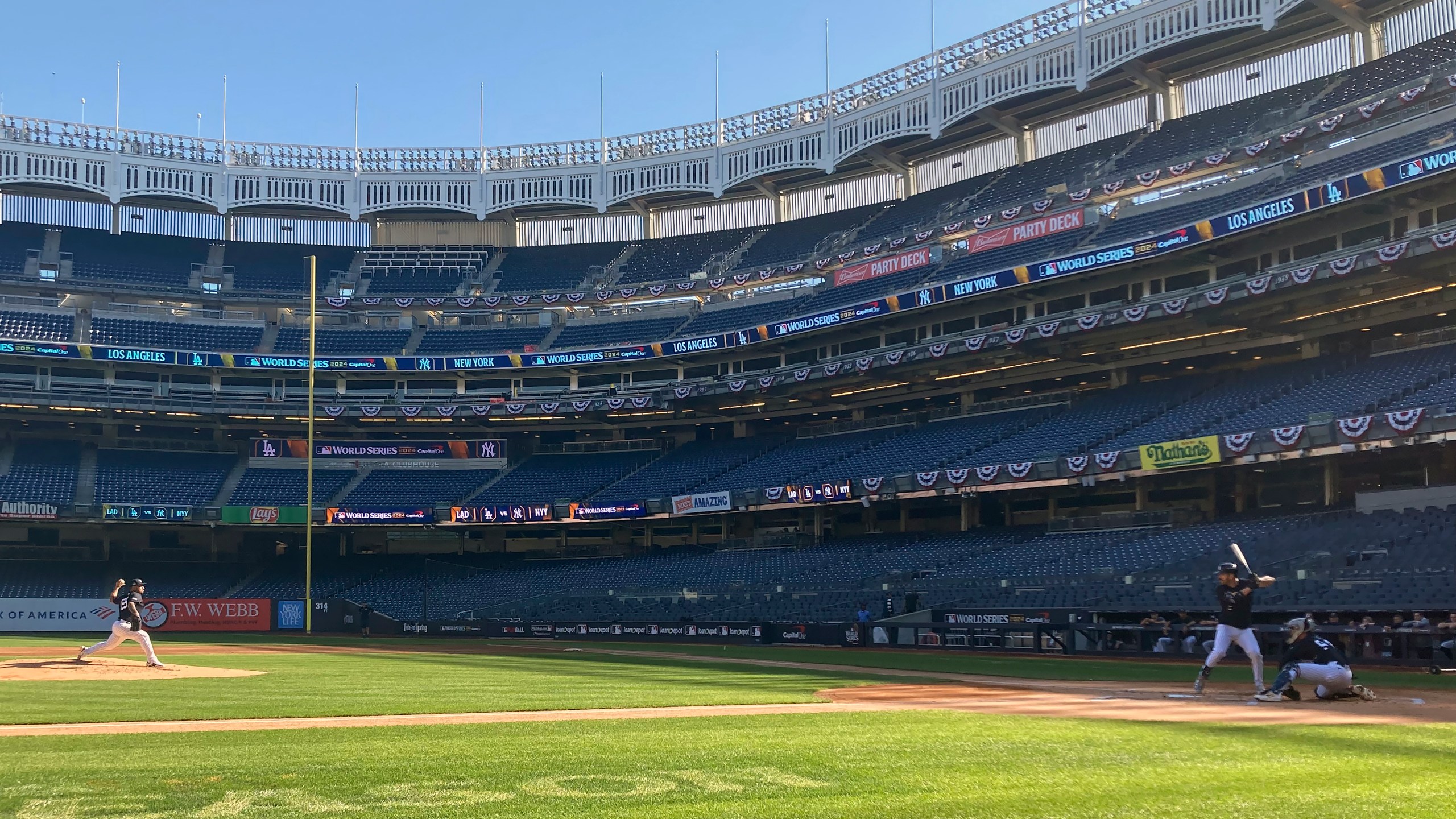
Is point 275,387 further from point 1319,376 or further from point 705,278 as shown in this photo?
point 1319,376

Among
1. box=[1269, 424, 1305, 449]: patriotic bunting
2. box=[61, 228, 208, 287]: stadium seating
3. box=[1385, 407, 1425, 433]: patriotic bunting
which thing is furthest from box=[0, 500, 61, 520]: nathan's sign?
box=[1385, 407, 1425, 433]: patriotic bunting

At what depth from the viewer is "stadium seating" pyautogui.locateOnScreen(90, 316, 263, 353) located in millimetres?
62469

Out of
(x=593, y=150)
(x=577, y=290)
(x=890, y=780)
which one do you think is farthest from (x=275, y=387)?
(x=890, y=780)

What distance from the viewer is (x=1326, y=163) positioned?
42156 millimetres

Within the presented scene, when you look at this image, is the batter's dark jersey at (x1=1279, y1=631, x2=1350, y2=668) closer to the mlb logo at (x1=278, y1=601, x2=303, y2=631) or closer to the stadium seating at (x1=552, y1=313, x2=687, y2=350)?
the mlb logo at (x1=278, y1=601, x2=303, y2=631)

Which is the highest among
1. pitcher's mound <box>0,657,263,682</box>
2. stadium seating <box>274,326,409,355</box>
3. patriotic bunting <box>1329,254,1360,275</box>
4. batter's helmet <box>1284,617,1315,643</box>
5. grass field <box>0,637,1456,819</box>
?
stadium seating <box>274,326,409,355</box>

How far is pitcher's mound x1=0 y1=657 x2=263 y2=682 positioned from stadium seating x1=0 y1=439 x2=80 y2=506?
37.4m

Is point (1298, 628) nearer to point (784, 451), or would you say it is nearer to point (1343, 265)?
point (1343, 265)

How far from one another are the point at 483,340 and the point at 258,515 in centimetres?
1588

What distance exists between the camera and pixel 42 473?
60062mm

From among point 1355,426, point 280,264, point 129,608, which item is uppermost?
point 280,264

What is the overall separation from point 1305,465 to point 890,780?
125 feet

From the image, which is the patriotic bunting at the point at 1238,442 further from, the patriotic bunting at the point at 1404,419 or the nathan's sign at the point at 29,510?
the nathan's sign at the point at 29,510

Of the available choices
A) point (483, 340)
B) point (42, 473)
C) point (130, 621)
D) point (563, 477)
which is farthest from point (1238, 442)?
point (42, 473)
